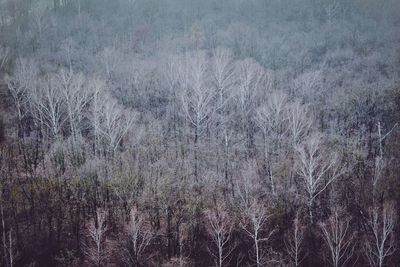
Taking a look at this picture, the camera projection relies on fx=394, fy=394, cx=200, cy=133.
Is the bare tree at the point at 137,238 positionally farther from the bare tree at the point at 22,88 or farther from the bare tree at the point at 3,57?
the bare tree at the point at 3,57

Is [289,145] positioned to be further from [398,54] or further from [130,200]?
[398,54]

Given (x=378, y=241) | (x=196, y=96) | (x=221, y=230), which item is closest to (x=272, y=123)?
(x=196, y=96)

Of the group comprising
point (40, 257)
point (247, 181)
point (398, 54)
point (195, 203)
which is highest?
point (398, 54)

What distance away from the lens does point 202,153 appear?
43.9 m

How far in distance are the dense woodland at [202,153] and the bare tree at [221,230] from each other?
0.71 ft

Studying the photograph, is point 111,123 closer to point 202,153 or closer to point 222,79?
point 202,153

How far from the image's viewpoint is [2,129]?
1805 inches

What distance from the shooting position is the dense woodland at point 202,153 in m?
34.8

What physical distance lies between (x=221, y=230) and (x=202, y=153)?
11.8 meters

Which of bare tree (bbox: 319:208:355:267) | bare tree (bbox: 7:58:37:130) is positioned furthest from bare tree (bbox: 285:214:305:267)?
bare tree (bbox: 7:58:37:130)

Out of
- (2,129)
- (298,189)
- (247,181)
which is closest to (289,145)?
(298,189)

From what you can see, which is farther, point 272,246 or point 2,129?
point 2,129

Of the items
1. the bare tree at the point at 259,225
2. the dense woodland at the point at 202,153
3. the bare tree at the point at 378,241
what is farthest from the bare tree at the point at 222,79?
the bare tree at the point at 378,241

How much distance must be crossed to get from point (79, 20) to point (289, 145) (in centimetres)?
5200
